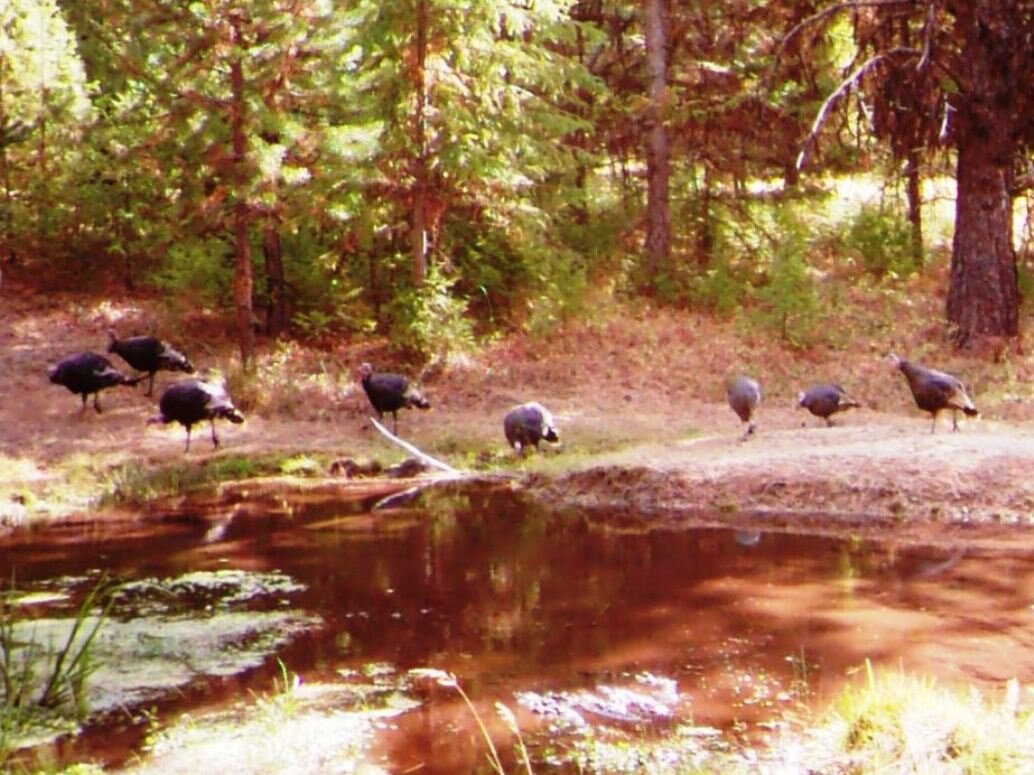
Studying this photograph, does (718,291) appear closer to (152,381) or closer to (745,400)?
(745,400)

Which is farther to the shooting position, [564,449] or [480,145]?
[480,145]

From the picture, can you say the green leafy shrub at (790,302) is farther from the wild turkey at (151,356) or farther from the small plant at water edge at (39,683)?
the small plant at water edge at (39,683)

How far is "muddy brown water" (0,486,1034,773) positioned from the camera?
7457 mm

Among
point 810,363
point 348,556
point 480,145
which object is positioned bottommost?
point 348,556

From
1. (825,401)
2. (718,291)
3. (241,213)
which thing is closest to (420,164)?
(241,213)

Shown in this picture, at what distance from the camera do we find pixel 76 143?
22.2 metres

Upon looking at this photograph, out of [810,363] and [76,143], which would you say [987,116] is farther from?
[76,143]

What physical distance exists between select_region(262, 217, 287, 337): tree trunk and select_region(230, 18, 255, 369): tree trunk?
1.17m

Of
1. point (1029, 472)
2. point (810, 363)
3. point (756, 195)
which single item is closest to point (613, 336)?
point (810, 363)

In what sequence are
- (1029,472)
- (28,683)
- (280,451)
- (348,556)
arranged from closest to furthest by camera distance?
1. (28,683)
2. (348,556)
3. (1029,472)
4. (280,451)

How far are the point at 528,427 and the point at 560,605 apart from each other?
5.81 m

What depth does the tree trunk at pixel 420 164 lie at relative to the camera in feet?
62.7

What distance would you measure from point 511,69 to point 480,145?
1570 millimetres

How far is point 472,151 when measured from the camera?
756 inches
